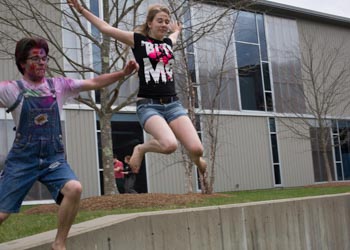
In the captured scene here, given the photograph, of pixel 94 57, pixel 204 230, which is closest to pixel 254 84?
pixel 94 57

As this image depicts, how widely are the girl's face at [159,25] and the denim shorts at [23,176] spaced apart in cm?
205

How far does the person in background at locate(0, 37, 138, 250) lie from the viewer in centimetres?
417

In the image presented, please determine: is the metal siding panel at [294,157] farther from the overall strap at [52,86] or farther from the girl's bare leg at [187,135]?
the overall strap at [52,86]

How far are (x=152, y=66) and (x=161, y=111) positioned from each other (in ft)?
1.63

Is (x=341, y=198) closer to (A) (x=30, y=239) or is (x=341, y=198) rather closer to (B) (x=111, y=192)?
(B) (x=111, y=192)

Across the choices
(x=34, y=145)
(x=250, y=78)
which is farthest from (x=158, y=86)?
(x=250, y=78)

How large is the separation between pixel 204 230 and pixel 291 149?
62.0 feet

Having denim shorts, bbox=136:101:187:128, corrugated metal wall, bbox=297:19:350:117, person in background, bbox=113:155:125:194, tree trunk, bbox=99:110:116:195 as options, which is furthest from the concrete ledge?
corrugated metal wall, bbox=297:19:350:117

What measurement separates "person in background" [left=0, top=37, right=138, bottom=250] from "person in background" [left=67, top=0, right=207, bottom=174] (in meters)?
1.33

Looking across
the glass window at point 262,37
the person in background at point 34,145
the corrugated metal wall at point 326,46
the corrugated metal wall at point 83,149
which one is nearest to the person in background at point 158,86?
the person in background at point 34,145

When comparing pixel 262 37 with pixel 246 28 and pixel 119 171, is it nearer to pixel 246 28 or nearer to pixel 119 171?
pixel 246 28

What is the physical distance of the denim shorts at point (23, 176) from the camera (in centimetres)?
416

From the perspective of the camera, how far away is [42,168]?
13.8 ft

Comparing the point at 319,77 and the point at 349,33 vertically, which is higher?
the point at 349,33
